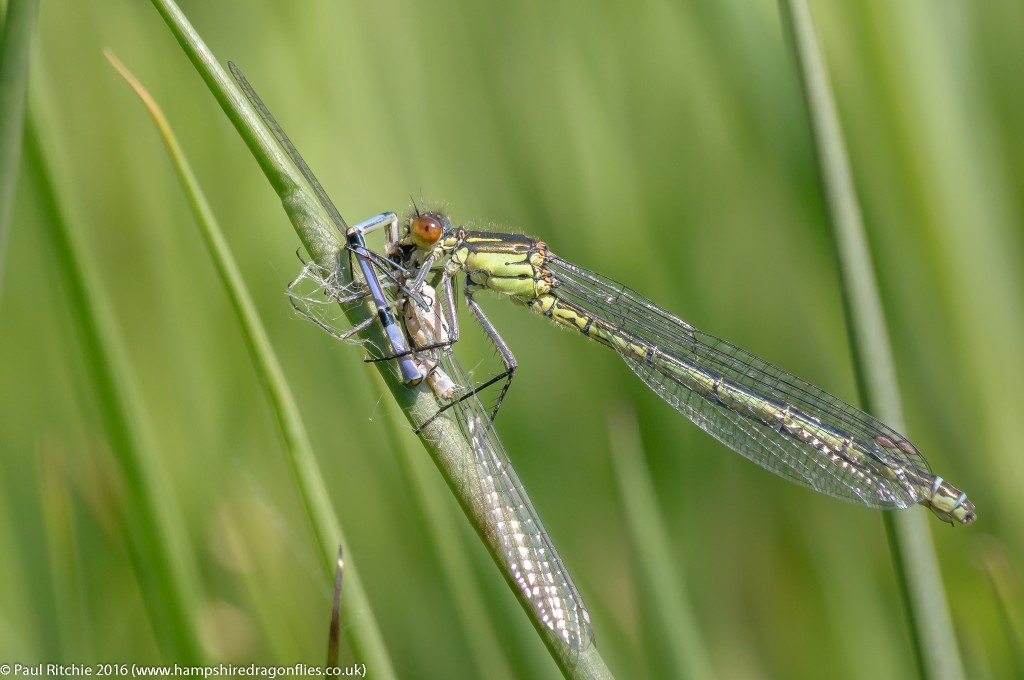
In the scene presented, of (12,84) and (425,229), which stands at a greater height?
(425,229)

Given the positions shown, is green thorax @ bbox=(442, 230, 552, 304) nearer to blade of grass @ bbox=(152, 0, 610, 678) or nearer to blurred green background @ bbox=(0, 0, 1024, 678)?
blurred green background @ bbox=(0, 0, 1024, 678)

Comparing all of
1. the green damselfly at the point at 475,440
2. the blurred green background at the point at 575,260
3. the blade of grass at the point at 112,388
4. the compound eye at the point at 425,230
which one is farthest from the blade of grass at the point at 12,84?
the compound eye at the point at 425,230

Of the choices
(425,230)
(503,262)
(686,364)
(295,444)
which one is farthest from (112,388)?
(686,364)

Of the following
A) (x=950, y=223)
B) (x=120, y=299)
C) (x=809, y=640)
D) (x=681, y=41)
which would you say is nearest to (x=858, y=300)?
(x=950, y=223)

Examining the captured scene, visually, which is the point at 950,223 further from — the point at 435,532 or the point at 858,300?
the point at 435,532

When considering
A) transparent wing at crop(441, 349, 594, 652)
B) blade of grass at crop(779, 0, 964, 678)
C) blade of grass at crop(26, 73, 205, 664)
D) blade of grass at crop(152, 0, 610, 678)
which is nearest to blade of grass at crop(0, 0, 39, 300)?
blade of grass at crop(152, 0, 610, 678)

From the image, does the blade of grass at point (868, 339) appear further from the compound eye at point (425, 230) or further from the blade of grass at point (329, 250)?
the compound eye at point (425, 230)

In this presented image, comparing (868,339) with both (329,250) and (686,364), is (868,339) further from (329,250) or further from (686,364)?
(686,364)
